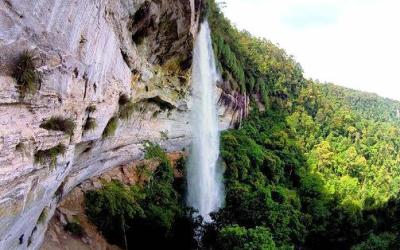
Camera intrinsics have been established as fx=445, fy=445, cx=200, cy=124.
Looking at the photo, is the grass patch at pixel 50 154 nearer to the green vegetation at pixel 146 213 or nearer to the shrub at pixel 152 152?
the green vegetation at pixel 146 213

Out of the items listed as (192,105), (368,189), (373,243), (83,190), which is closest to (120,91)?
(83,190)

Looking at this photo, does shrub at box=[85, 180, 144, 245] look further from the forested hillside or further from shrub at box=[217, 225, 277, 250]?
the forested hillside

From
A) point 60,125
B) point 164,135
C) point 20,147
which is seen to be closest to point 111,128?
point 60,125

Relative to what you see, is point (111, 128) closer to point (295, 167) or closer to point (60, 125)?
point (60, 125)

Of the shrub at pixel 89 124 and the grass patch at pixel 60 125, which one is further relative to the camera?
the shrub at pixel 89 124

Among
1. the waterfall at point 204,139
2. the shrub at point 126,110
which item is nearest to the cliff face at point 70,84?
the shrub at point 126,110

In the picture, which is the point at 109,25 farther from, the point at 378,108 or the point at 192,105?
the point at 378,108

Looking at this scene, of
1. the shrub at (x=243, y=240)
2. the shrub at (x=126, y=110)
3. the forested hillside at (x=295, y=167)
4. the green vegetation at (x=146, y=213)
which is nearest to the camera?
the green vegetation at (x=146, y=213)
